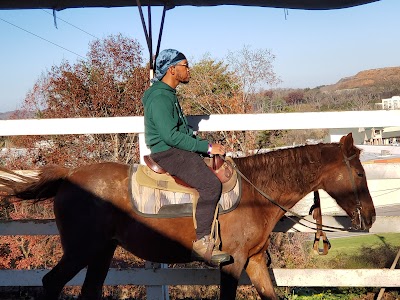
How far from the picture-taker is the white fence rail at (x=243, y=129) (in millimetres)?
5309

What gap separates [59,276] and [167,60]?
205 cm

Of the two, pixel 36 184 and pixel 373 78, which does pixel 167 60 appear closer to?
pixel 36 184

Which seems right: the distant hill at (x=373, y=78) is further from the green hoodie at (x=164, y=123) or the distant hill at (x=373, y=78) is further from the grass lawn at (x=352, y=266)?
the green hoodie at (x=164, y=123)

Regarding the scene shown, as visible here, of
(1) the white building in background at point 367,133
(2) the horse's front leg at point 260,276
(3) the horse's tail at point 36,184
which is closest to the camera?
(2) the horse's front leg at point 260,276

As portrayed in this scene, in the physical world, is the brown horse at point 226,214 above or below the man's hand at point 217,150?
below

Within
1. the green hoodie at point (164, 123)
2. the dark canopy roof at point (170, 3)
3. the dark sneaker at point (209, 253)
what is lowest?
the dark sneaker at point (209, 253)

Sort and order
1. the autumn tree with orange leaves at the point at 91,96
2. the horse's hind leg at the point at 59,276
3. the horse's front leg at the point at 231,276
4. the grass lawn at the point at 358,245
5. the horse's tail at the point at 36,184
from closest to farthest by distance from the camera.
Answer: the horse's front leg at the point at 231,276 → the horse's hind leg at the point at 59,276 → the horse's tail at the point at 36,184 → the grass lawn at the point at 358,245 → the autumn tree with orange leaves at the point at 91,96

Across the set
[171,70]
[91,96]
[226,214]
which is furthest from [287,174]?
[91,96]

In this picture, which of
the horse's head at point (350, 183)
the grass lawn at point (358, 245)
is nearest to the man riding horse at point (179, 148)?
the horse's head at point (350, 183)

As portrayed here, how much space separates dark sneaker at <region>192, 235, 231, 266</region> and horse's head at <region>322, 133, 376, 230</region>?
44.8 inches

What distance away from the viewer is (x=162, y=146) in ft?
14.9

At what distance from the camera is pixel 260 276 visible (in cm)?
474

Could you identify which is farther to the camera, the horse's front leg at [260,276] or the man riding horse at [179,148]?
the horse's front leg at [260,276]

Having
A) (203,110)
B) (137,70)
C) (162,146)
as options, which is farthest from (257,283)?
(137,70)
